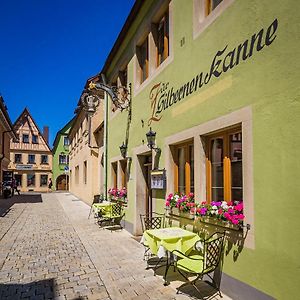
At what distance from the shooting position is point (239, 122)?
4.01 metres

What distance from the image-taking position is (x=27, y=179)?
3853 cm

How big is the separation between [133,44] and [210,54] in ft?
15.4

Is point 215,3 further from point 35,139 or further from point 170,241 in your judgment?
point 35,139

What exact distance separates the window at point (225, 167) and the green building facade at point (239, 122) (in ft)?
0.05

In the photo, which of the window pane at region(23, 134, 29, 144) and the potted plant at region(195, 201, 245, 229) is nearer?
the potted plant at region(195, 201, 245, 229)

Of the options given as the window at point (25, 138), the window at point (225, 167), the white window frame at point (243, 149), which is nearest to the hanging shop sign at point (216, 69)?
the white window frame at point (243, 149)

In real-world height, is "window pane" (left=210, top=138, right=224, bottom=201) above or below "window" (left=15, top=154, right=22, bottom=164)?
below

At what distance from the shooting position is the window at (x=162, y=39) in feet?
22.7

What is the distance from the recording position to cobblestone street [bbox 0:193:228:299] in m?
4.35

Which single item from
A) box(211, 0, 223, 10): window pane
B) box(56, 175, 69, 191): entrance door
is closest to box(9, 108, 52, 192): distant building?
box(56, 175, 69, 191): entrance door

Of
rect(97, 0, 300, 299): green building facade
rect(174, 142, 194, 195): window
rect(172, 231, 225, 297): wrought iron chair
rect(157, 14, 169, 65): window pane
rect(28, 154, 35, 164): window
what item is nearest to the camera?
rect(97, 0, 300, 299): green building facade

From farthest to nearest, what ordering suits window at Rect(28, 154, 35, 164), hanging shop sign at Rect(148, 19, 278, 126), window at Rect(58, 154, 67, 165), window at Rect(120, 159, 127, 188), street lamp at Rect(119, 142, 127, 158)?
window at Rect(58, 154, 67, 165) → window at Rect(28, 154, 35, 164) → window at Rect(120, 159, 127, 188) → street lamp at Rect(119, 142, 127, 158) → hanging shop sign at Rect(148, 19, 278, 126)

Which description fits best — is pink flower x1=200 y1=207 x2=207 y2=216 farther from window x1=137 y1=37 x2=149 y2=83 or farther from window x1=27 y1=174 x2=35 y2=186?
window x1=27 y1=174 x2=35 y2=186

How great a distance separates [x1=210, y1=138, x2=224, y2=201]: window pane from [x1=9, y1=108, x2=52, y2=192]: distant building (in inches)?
1492
